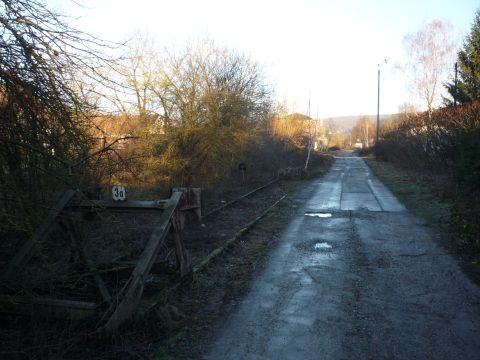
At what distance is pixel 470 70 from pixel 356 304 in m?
25.9

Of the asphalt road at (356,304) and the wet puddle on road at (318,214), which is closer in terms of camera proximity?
the asphalt road at (356,304)

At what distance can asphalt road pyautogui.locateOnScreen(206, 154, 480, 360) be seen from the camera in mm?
4691

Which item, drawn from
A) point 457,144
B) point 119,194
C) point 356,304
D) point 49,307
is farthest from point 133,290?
point 457,144

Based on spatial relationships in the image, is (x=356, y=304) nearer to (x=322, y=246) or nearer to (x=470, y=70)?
(x=322, y=246)

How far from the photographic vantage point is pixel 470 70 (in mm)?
26969

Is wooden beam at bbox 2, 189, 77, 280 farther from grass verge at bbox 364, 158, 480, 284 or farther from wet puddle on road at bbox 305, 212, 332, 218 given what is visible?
wet puddle on road at bbox 305, 212, 332, 218

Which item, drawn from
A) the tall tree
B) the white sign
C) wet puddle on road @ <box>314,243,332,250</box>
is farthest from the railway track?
the tall tree

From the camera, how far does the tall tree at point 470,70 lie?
2508 cm

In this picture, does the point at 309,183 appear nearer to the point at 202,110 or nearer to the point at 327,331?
the point at 202,110

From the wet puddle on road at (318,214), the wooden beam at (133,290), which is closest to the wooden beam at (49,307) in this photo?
the wooden beam at (133,290)

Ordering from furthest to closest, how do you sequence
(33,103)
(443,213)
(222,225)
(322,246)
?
(443,213) → (222,225) → (322,246) → (33,103)

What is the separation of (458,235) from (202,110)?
30.4 ft

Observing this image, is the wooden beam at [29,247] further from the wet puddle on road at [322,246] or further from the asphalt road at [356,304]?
the wet puddle on road at [322,246]

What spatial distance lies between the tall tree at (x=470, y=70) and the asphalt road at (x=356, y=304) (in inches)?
713
